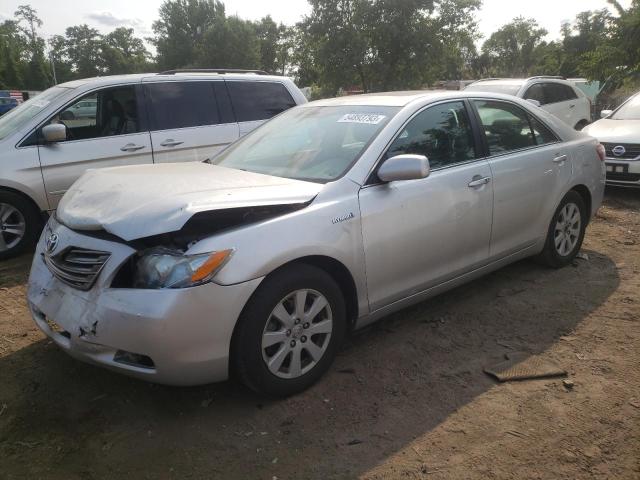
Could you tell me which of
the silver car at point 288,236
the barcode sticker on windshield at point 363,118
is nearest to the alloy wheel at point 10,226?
the silver car at point 288,236

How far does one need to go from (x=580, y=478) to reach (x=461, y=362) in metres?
1.07

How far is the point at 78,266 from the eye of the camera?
9.16 feet

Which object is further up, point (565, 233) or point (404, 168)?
point (404, 168)

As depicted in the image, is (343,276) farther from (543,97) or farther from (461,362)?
(543,97)

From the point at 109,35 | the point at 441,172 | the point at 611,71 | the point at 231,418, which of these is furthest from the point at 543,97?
the point at 109,35

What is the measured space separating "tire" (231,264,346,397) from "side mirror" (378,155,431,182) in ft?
2.32

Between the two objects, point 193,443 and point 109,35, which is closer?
point 193,443

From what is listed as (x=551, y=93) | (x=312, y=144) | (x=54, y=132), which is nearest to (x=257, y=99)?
(x=54, y=132)

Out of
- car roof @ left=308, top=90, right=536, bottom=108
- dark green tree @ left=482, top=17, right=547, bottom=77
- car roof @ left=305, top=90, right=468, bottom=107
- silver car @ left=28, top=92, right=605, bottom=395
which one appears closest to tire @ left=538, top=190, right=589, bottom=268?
silver car @ left=28, top=92, right=605, bottom=395

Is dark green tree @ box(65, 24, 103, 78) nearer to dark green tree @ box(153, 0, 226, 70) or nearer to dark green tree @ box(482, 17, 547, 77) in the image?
dark green tree @ box(153, 0, 226, 70)

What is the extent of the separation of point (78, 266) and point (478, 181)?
2656 millimetres

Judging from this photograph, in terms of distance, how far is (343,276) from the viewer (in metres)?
3.11

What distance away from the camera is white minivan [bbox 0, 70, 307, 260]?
5383 millimetres

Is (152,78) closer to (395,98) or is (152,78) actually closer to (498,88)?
(395,98)
